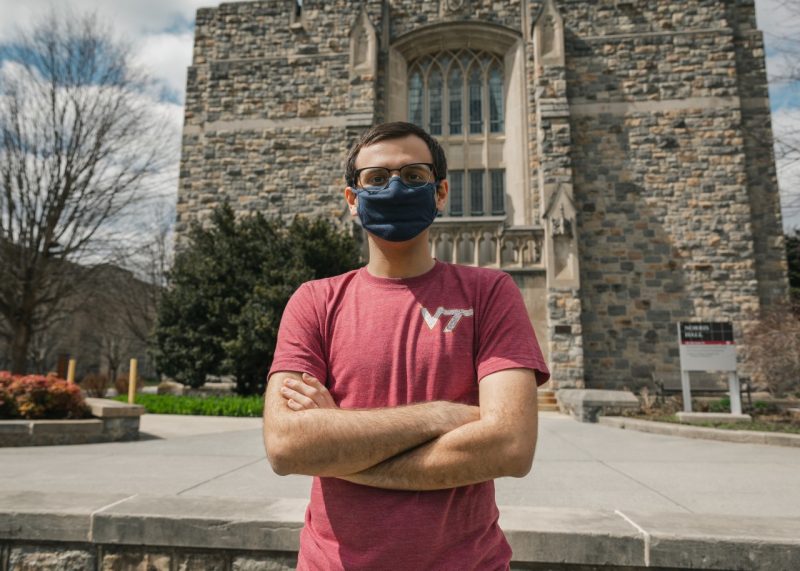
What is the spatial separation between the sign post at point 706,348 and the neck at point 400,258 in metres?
9.58

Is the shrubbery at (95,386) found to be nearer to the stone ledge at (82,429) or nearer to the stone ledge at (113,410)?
the stone ledge at (82,429)

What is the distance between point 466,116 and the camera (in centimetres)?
1599

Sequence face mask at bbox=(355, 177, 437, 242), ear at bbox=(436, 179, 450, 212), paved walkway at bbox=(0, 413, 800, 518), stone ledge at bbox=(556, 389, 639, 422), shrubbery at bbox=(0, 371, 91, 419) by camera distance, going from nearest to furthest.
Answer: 1. face mask at bbox=(355, 177, 437, 242)
2. ear at bbox=(436, 179, 450, 212)
3. paved walkway at bbox=(0, 413, 800, 518)
4. shrubbery at bbox=(0, 371, 91, 419)
5. stone ledge at bbox=(556, 389, 639, 422)

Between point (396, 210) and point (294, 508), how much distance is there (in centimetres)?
167

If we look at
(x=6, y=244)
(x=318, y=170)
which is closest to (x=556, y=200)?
(x=318, y=170)

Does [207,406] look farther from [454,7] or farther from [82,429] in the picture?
[454,7]

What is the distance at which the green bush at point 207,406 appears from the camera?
10.3 m

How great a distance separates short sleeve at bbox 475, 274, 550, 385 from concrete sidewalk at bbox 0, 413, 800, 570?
1.17m

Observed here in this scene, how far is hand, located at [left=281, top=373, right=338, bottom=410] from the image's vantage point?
52.6 inches

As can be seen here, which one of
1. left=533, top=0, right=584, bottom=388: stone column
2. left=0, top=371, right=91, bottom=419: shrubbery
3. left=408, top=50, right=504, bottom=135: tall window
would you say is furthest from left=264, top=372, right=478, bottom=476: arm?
left=408, top=50, right=504, bottom=135: tall window

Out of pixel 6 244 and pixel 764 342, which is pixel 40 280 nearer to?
pixel 6 244

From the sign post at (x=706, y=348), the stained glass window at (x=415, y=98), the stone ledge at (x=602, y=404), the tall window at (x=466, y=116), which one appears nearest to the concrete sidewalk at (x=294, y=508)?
the sign post at (x=706, y=348)

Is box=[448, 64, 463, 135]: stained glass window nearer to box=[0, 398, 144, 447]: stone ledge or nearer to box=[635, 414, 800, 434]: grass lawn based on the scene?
box=[635, 414, 800, 434]: grass lawn

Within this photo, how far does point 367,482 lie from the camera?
Answer: 4.21 feet
